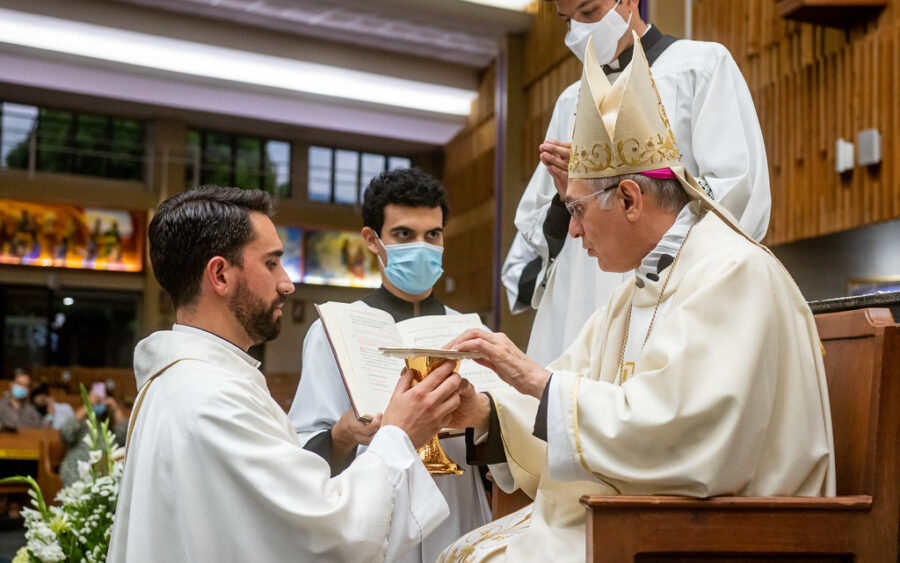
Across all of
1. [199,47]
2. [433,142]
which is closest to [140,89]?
[199,47]

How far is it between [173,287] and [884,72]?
647cm

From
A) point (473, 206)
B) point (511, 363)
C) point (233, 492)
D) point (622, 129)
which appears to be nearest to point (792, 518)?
point (511, 363)

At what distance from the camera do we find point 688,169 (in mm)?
2680

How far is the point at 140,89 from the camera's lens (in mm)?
15133

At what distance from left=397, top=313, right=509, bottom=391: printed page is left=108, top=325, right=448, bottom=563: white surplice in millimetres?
645

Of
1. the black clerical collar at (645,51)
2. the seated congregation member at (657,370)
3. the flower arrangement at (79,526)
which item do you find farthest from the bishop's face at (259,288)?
the black clerical collar at (645,51)

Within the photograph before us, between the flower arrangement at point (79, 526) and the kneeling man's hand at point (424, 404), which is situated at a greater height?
the kneeling man's hand at point (424, 404)

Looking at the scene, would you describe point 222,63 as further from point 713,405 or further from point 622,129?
point 713,405

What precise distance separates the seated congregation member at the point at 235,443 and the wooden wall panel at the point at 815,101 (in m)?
6.14

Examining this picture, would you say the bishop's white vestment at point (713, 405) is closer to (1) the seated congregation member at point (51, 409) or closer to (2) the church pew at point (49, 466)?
(2) the church pew at point (49, 466)

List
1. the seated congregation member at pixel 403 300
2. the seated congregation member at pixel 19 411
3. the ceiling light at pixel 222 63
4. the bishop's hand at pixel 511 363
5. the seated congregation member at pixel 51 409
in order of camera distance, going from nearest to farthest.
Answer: the bishop's hand at pixel 511 363
the seated congregation member at pixel 403 300
the seated congregation member at pixel 19 411
the seated congregation member at pixel 51 409
the ceiling light at pixel 222 63

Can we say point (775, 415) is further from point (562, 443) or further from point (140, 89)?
point (140, 89)

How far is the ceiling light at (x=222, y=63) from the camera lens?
1272 centimetres

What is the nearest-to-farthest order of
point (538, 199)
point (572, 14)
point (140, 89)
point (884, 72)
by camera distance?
point (572, 14)
point (538, 199)
point (884, 72)
point (140, 89)
